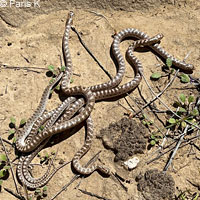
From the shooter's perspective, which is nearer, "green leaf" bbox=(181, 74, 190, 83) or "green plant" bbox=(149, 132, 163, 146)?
"green plant" bbox=(149, 132, 163, 146)

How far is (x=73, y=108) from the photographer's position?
731 cm

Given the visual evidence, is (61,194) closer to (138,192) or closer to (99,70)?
(138,192)

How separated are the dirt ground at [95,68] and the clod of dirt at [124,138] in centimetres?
16

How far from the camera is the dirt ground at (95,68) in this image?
6.70m

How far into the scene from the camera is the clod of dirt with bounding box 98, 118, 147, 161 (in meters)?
6.82

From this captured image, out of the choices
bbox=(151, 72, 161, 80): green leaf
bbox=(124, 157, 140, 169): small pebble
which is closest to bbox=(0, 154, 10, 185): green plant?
bbox=(124, 157, 140, 169): small pebble

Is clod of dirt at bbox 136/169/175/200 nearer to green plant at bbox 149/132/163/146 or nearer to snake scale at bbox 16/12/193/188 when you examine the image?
green plant at bbox 149/132/163/146

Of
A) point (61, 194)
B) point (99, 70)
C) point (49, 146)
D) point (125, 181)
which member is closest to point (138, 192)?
point (125, 181)

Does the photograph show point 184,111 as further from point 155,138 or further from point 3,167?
point 3,167

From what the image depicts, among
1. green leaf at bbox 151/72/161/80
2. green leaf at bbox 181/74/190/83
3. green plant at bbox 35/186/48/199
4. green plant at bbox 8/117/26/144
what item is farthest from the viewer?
green leaf at bbox 151/72/161/80

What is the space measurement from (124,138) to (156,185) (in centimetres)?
138

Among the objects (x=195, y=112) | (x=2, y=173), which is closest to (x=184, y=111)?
(x=195, y=112)

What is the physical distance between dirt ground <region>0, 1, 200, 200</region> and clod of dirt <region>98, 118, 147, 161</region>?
0.52 ft

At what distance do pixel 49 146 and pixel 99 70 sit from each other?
2.68 meters
